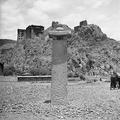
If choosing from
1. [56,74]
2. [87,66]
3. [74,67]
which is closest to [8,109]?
[56,74]

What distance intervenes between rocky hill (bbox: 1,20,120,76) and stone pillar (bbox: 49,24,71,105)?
42448 mm

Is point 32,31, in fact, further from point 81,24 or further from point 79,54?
point 79,54

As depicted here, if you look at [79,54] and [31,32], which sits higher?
[31,32]

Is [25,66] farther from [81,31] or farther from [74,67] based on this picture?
[81,31]

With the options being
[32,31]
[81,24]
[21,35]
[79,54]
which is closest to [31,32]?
[32,31]

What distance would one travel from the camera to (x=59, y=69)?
866cm

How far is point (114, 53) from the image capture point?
70.7m

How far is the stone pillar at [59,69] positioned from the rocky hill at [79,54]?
42.4 m

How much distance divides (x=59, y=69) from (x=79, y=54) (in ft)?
179

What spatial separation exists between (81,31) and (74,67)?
91.8 feet

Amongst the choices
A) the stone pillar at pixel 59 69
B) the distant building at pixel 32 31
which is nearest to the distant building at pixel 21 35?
the distant building at pixel 32 31

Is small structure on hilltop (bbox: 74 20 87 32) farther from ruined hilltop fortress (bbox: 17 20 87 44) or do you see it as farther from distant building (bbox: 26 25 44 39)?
distant building (bbox: 26 25 44 39)

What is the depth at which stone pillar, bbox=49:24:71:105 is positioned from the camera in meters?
8.59

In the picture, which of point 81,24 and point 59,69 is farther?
point 81,24
